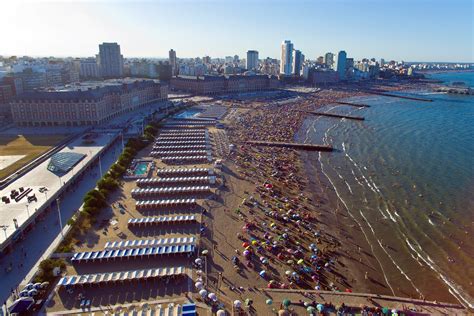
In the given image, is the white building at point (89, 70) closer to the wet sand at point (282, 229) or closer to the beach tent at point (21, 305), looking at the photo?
the wet sand at point (282, 229)

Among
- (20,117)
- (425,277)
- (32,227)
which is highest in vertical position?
(20,117)

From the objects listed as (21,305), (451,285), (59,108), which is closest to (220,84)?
(59,108)

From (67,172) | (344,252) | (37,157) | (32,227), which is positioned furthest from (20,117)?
(344,252)

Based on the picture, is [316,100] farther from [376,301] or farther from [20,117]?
[376,301]

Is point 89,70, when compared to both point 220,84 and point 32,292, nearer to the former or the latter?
point 220,84

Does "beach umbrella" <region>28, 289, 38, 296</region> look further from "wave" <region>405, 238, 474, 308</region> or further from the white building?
the white building

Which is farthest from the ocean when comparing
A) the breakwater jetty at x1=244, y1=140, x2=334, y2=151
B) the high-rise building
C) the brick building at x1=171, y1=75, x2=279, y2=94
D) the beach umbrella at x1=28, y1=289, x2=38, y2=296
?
the high-rise building
